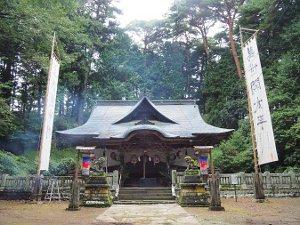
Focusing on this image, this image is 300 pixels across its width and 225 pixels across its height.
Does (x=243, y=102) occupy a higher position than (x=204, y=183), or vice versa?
(x=243, y=102)

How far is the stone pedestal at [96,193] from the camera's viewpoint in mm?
12078

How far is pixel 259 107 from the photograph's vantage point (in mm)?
12219

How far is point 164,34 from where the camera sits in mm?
Answer: 41312

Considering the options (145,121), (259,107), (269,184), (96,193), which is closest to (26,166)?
(145,121)

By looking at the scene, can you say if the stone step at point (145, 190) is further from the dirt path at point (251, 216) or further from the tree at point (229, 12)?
the tree at point (229, 12)

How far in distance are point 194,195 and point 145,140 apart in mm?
7111

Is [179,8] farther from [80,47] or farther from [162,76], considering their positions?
[80,47]

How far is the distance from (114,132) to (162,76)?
1945 cm

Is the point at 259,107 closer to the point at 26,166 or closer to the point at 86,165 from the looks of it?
the point at 86,165

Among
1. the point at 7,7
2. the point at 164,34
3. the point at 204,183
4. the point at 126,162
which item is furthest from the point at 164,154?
the point at 164,34

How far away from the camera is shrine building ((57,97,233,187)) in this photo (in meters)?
18.6

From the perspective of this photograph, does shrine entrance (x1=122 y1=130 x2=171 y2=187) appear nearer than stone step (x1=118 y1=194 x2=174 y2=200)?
No

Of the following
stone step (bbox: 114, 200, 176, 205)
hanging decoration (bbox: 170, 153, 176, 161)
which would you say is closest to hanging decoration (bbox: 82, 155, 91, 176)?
stone step (bbox: 114, 200, 176, 205)

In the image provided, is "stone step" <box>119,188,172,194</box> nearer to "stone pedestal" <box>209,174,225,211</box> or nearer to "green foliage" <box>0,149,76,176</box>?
"stone pedestal" <box>209,174,225,211</box>
